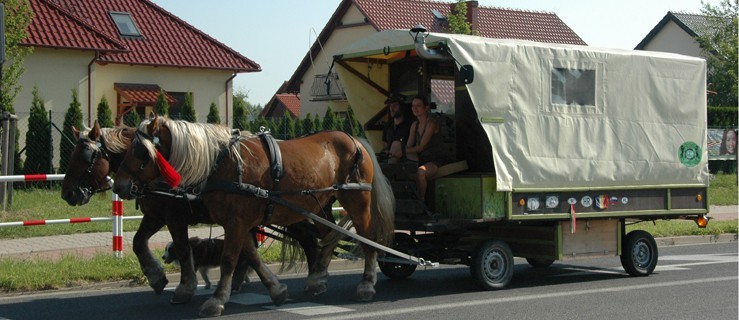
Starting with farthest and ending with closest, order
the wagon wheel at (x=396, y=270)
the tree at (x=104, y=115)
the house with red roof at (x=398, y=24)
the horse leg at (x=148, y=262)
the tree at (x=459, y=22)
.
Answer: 1. the house with red roof at (x=398, y=24)
2. the tree at (x=459, y=22)
3. the tree at (x=104, y=115)
4. the wagon wheel at (x=396, y=270)
5. the horse leg at (x=148, y=262)

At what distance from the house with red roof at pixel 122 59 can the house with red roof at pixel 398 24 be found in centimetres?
972

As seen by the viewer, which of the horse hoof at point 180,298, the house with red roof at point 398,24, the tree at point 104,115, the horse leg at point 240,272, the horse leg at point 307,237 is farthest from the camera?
the house with red roof at point 398,24

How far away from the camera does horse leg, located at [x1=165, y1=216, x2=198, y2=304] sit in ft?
Answer: 30.1

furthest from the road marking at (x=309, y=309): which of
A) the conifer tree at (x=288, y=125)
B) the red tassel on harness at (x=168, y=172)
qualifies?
the conifer tree at (x=288, y=125)

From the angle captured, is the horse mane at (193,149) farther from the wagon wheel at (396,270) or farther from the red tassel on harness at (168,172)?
the wagon wheel at (396,270)

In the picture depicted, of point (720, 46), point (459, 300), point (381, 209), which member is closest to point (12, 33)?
point (381, 209)

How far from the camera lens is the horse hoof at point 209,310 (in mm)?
8484

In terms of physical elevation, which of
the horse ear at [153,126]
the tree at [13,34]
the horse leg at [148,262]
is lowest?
the horse leg at [148,262]

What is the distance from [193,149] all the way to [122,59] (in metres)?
22.8

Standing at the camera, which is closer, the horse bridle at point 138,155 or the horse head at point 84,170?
the horse bridle at point 138,155

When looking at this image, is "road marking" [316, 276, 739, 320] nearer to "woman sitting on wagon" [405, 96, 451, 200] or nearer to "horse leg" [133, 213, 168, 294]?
"woman sitting on wagon" [405, 96, 451, 200]

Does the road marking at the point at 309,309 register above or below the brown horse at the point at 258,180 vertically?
below

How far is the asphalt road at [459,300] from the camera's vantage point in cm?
870

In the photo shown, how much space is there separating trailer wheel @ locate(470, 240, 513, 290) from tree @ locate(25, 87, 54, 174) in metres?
15.3
